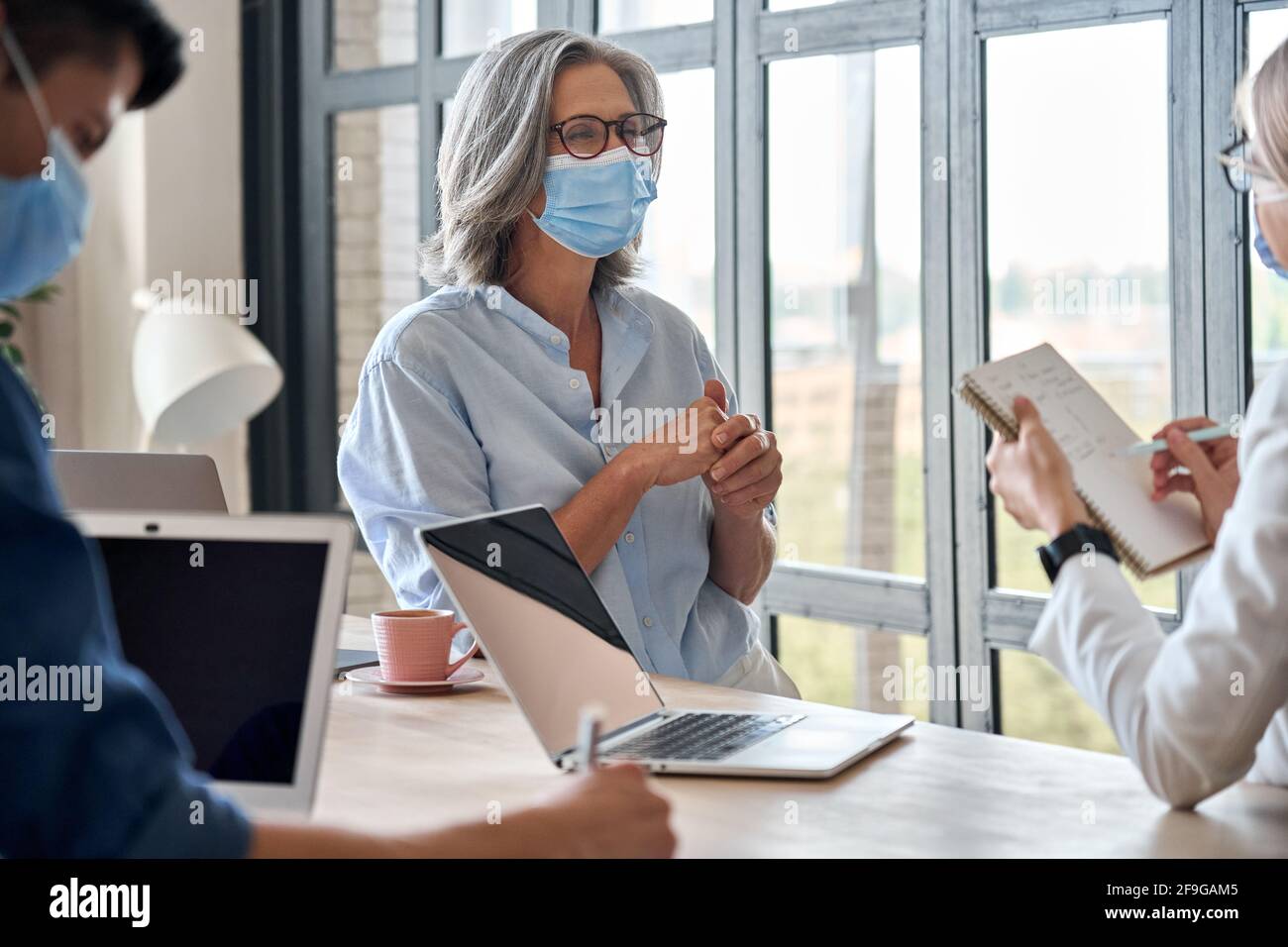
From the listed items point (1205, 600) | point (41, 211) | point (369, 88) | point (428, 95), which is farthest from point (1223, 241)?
point (369, 88)

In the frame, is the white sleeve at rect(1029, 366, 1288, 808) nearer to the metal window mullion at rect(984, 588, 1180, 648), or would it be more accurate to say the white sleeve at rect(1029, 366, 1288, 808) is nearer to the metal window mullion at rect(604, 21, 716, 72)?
the metal window mullion at rect(984, 588, 1180, 648)

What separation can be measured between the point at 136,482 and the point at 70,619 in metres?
1.30

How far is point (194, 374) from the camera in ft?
12.7

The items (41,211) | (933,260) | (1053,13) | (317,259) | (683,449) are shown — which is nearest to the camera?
(41,211)

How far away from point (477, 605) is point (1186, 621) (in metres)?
0.67

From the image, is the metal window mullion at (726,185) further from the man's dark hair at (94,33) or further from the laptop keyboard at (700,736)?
the man's dark hair at (94,33)

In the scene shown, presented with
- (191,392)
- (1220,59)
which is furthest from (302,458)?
(1220,59)

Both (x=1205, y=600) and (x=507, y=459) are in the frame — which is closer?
(x=1205, y=600)

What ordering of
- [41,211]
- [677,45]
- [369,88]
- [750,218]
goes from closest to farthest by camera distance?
1. [41,211]
2. [750,218]
3. [677,45]
4. [369,88]

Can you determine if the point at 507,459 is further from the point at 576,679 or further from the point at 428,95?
the point at 428,95

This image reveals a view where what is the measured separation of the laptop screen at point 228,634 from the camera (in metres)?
1.16

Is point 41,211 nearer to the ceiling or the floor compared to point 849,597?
nearer to the ceiling

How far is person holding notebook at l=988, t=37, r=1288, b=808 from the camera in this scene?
113cm
